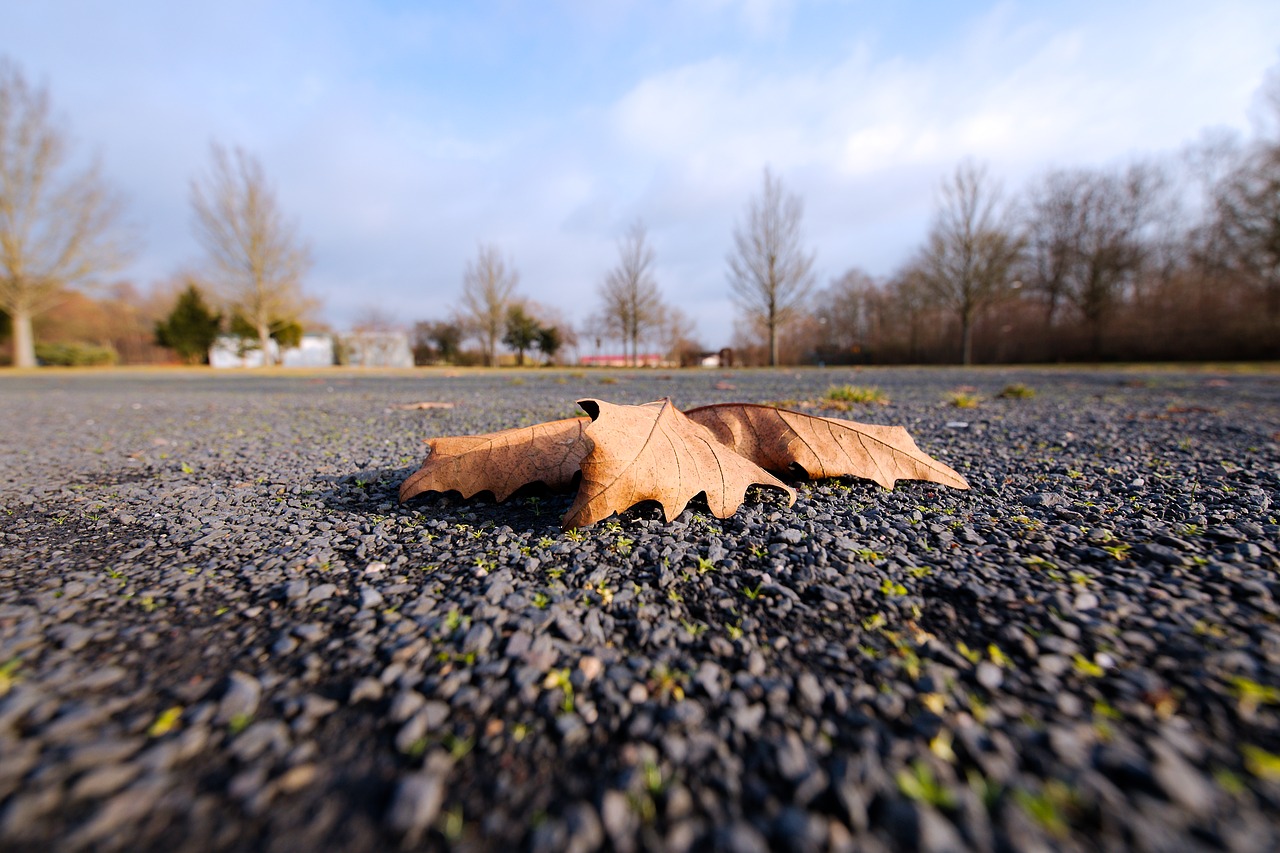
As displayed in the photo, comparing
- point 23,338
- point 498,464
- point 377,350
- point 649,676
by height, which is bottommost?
point 649,676

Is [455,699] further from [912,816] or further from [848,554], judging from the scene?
[848,554]

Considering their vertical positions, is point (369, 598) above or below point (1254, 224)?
below

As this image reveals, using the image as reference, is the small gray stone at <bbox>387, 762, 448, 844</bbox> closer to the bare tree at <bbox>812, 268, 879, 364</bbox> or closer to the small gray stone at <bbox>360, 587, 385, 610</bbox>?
the small gray stone at <bbox>360, 587, 385, 610</bbox>

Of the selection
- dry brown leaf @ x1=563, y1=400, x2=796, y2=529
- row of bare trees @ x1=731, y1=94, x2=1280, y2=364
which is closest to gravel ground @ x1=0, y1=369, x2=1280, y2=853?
dry brown leaf @ x1=563, y1=400, x2=796, y2=529

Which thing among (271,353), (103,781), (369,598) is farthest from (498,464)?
(271,353)

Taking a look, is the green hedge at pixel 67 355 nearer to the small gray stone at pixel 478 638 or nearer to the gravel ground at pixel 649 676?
the gravel ground at pixel 649 676

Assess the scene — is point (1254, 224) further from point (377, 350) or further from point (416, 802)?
point (377, 350)
